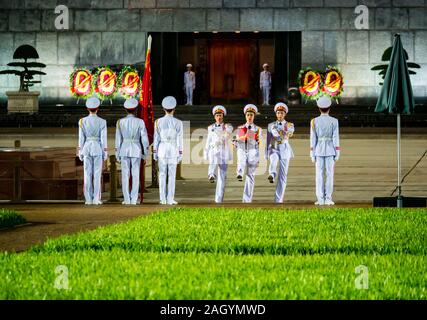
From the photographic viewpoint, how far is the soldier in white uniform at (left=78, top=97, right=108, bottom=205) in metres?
17.2

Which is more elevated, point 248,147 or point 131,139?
point 131,139

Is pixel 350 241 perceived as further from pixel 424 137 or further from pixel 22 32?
pixel 22 32

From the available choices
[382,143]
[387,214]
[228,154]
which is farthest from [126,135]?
[382,143]

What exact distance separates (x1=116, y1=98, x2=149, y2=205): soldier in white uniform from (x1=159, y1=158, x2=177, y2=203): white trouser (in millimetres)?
399

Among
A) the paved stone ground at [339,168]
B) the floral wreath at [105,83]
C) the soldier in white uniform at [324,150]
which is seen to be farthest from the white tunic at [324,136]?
the floral wreath at [105,83]

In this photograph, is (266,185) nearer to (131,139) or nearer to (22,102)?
(131,139)

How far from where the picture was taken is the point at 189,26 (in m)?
46.7

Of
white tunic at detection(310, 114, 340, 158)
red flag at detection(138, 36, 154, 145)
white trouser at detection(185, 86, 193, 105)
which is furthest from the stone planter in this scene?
white tunic at detection(310, 114, 340, 158)

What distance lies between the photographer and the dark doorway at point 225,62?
4706 cm

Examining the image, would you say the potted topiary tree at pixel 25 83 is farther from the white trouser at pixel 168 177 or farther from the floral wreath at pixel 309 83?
the white trouser at pixel 168 177

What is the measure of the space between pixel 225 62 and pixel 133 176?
32.6 metres

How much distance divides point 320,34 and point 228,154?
98.7ft

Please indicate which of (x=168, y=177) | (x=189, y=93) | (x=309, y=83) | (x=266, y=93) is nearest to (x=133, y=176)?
(x=168, y=177)

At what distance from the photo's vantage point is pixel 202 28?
153 feet
